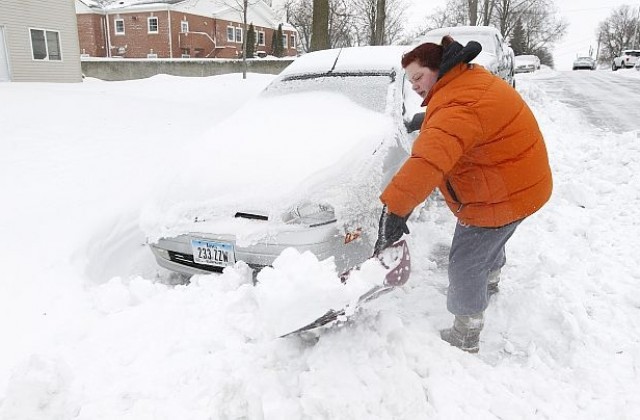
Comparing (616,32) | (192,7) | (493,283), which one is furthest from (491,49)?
→ (616,32)

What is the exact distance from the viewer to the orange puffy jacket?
2.15m

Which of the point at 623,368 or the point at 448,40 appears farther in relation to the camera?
the point at 623,368

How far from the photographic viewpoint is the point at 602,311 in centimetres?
307

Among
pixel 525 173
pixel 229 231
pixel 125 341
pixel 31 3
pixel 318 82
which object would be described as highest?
pixel 31 3

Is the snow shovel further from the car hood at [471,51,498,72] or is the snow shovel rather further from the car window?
the car window

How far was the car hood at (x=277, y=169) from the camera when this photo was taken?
322 cm

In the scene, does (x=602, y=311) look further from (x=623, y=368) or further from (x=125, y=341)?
(x=125, y=341)

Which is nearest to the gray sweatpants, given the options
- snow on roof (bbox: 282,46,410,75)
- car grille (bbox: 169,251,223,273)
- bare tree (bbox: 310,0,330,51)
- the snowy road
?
car grille (bbox: 169,251,223,273)

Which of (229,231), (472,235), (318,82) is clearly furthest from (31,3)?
(472,235)

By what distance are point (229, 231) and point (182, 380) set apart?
44.9 inches

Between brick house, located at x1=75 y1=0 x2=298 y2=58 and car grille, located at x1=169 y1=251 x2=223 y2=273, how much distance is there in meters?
32.4

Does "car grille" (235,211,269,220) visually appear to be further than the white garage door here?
No

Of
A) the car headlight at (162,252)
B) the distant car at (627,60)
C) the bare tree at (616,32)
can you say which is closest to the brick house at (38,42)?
the car headlight at (162,252)

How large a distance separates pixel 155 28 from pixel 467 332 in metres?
34.5
